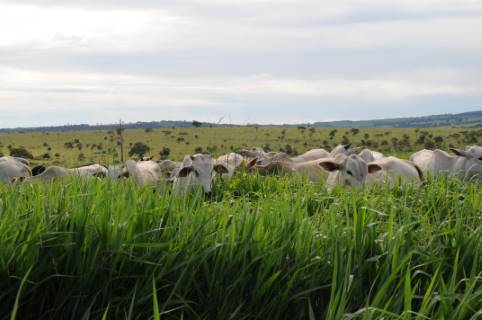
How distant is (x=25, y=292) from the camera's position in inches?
152

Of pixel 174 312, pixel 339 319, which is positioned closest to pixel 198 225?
pixel 174 312

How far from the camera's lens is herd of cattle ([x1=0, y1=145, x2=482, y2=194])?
9875mm

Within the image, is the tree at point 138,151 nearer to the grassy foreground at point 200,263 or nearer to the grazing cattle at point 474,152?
the grassy foreground at point 200,263

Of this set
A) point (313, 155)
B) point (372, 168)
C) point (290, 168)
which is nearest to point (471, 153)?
point (313, 155)

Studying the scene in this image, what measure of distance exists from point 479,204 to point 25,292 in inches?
182

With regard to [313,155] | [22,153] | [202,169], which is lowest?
[22,153]

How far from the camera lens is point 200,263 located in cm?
408

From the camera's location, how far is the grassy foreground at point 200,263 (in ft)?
12.8

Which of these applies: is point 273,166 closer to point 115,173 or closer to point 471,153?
point 471,153

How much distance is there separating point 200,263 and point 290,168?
887 cm

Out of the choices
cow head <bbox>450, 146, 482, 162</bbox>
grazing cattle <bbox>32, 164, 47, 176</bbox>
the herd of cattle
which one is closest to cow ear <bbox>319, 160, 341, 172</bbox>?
the herd of cattle

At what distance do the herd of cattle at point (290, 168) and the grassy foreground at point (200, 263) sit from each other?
3.34 m

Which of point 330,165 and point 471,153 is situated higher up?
point 330,165

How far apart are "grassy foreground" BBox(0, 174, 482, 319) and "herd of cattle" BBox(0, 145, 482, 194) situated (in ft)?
11.0
